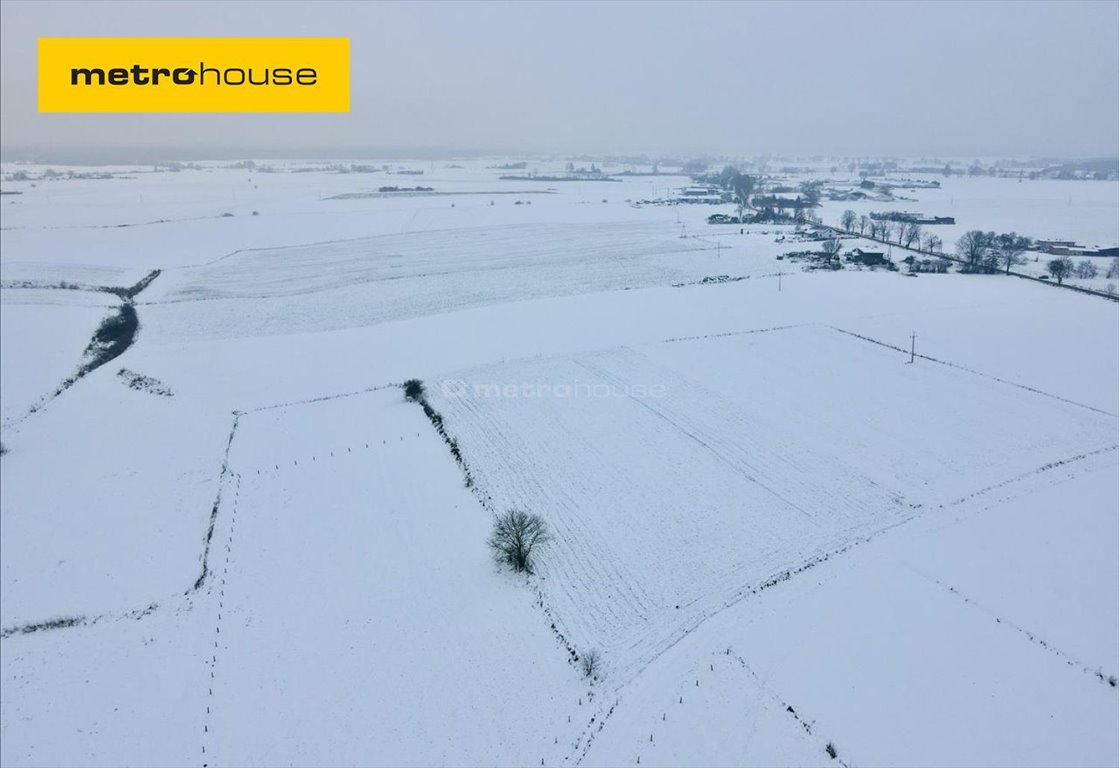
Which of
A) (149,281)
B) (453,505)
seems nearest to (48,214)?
(149,281)

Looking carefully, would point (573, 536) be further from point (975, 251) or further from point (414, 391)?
point (975, 251)

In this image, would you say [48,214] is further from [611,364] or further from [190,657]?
[190,657]

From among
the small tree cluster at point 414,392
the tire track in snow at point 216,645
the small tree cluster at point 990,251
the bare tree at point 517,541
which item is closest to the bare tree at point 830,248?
the small tree cluster at point 990,251

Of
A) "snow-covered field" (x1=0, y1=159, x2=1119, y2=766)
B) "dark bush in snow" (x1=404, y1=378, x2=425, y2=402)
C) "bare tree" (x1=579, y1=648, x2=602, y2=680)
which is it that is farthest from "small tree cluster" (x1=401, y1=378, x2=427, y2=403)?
"bare tree" (x1=579, y1=648, x2=602, y2=680)

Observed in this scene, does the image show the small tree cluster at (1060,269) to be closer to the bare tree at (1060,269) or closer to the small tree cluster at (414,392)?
the bare tree at (1060,269)

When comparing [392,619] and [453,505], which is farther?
[453,505]

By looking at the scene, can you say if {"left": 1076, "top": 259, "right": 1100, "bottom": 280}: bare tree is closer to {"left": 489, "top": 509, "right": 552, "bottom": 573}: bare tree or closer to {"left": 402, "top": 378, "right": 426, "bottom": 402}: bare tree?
{"left": 402, "top": 378, "right": 426, "bottom": 402}: bare tree

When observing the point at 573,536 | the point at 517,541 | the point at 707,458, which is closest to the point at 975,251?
the point at 707,458
